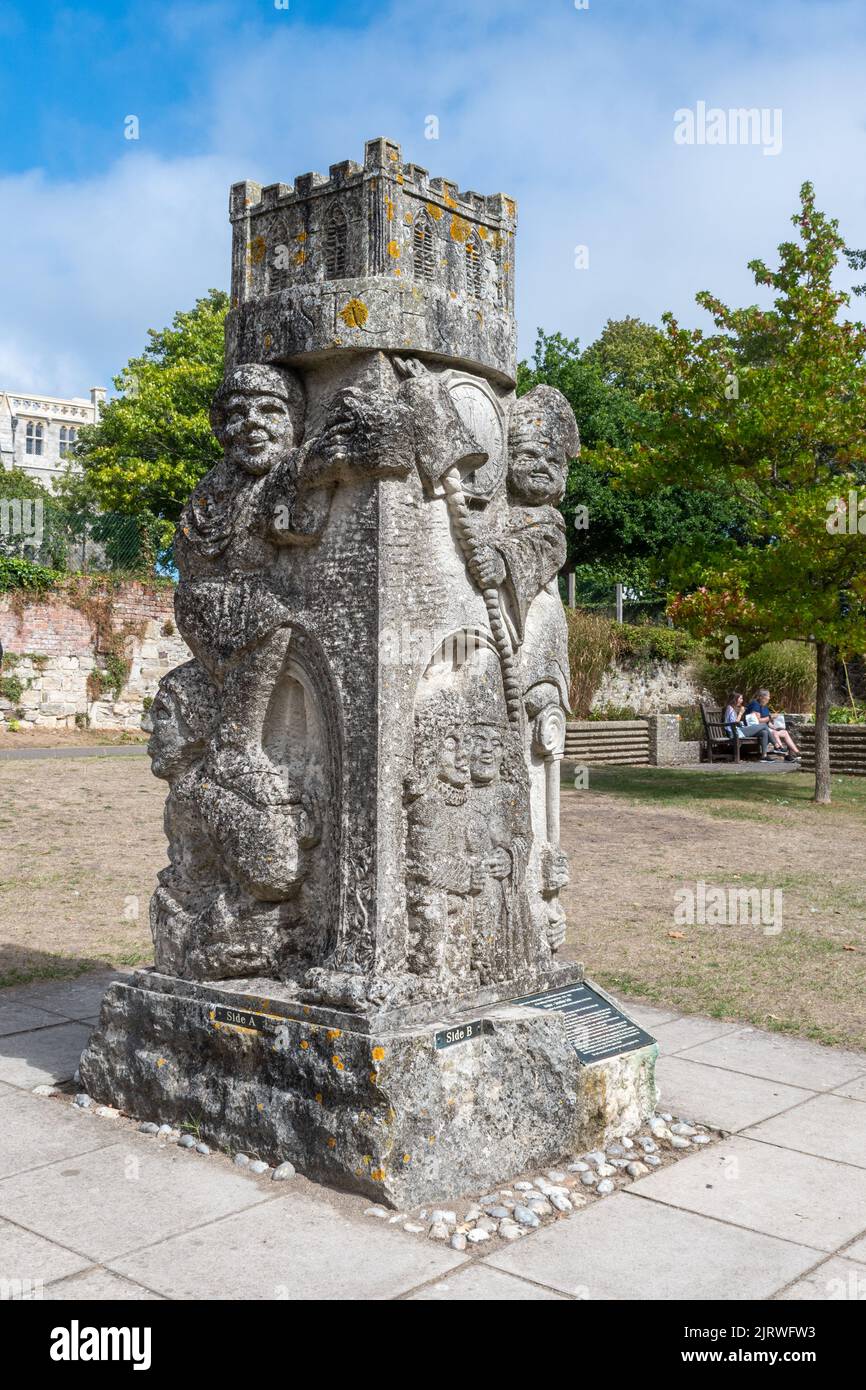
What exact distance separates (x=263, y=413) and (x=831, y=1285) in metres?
3.36

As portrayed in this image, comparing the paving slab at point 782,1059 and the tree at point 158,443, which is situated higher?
the tree at point 158,443

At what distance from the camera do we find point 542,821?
4953mm

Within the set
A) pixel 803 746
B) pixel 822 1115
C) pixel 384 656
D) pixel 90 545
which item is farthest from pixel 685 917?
pixel 90 545

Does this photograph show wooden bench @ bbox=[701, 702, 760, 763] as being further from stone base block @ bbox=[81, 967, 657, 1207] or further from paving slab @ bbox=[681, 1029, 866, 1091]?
stone base block @ bbox=[81, 967, 657, 1207]

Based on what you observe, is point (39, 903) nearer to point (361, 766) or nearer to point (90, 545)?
point (361, 766)

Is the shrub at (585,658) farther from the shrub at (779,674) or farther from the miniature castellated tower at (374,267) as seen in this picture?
the miniature castellated tower at (374,267)

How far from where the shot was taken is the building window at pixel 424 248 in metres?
4.41

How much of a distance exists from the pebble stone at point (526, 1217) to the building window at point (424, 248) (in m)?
3.18

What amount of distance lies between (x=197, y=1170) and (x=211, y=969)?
71 centimetres

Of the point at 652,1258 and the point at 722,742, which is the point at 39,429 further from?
the point at 652,1258

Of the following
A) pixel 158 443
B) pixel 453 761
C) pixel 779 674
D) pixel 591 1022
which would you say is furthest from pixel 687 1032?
pixel 158 443

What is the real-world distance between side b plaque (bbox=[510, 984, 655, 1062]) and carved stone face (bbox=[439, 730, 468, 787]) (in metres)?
0.85

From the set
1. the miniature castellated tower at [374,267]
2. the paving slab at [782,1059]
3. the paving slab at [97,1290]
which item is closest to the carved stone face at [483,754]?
the miniature castellated tower at [374,267]

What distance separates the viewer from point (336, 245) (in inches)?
174
